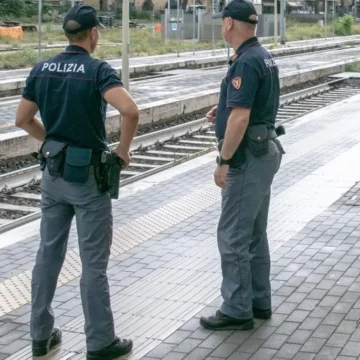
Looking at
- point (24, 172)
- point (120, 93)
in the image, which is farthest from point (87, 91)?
point (24, 172)

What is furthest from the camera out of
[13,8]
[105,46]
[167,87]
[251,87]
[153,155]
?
[105,46]

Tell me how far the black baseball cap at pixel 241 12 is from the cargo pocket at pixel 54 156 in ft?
4.36

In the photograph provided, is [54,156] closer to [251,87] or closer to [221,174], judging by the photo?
[221,174]

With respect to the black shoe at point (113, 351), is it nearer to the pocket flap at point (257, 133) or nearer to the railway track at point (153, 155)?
the pocket flap at point (257, 133)

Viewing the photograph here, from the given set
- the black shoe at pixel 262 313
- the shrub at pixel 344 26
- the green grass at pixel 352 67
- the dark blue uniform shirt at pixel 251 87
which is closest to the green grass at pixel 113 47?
the green grass at pixel 352 67

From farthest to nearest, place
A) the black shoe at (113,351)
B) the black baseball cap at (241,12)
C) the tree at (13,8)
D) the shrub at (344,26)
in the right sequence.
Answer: the shrub at (344,26)
the tree at (13,8)
the black baseball cap at (241,12)
the black shoe at (113,351)

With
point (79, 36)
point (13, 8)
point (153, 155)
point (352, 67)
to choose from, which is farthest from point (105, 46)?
Answer: point (79, 36)

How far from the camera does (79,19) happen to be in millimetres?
5000

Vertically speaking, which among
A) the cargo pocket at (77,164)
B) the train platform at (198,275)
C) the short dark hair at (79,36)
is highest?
the short dark hair at (79,36)

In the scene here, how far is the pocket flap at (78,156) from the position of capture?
5.04m

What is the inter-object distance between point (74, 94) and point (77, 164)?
0.39m

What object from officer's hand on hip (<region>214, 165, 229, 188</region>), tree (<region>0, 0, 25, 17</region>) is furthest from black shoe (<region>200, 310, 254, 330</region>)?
tree (<region>0, 0, 25, 17</region>)

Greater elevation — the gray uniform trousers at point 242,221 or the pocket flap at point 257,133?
the pocket flap at point 257,133

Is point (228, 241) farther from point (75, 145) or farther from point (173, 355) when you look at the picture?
point (75, 145)
